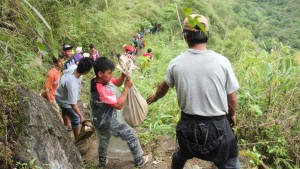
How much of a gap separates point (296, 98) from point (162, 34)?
1679 cm

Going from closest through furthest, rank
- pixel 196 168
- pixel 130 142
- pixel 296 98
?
pixel 130 142, pixel 196 168, pixel 296 98

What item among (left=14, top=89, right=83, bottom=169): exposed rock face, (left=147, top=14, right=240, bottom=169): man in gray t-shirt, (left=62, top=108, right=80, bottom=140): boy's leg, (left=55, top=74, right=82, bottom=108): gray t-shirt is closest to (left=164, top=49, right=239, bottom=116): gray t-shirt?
(left=147, top=14, right=240, bottom=169): man in gray t-shirt

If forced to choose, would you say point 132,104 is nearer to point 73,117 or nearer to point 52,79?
point 73,117

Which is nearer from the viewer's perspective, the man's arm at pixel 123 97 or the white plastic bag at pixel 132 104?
the man's arm at pixel 123 97

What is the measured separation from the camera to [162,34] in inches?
803

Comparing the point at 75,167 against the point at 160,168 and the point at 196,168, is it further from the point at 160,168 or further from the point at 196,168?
the point at 196,168

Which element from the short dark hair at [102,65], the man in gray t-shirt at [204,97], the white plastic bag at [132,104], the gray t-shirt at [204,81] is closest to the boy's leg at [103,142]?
the white plastic bag at [132,104]

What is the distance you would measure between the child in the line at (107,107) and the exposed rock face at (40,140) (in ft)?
1.36

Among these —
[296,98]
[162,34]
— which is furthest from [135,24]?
[296,98]

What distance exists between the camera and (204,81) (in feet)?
7.46

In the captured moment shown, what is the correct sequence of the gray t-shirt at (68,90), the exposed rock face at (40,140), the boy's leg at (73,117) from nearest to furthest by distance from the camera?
the exposed rock face at (40,140), the gray t-shirt at (68,90), the boy's leg at (73,117)

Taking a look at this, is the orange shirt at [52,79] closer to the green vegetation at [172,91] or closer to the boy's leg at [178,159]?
the green vegetation at [172,91]

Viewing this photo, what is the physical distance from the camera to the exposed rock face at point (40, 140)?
2.62m

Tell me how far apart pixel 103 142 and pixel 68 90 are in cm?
94
